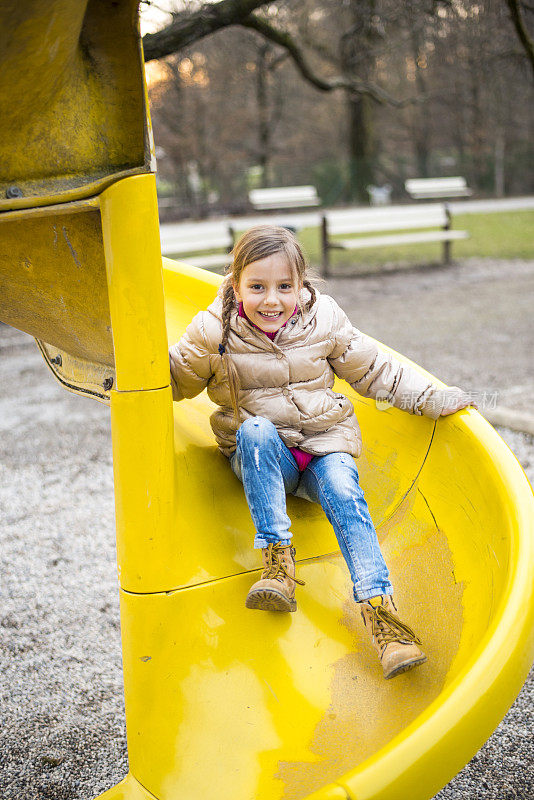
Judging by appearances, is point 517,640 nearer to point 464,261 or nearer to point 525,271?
point 525,271

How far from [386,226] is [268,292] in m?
7.24

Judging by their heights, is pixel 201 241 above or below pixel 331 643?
above

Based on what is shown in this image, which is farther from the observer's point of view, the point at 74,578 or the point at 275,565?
the point at 74,578

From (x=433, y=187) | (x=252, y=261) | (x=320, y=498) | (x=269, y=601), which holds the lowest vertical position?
(x=269, y=601)

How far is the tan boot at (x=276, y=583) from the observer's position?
1.54 metres

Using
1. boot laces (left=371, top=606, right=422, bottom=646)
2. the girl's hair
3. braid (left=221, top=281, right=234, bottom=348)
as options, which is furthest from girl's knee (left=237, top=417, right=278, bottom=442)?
boot laces (left=371, top=606, right=422, bottom=646)

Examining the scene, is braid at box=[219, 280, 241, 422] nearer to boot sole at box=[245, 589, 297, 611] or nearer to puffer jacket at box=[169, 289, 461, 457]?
puffer jacket at box=[169, 289, 461, 457]

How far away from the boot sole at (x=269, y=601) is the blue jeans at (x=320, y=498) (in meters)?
0.10

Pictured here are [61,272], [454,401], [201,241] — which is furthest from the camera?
[201,241]

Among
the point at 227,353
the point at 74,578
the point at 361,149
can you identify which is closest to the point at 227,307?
the point at 227,353

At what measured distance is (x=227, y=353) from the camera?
5.82 ft

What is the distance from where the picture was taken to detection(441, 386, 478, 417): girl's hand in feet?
5.92

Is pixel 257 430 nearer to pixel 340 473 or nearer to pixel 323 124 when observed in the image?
pixel 340 473

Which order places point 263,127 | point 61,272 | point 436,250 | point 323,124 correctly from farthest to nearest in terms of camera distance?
point 323,124 → point 263,127 → point 436,250 → point 61,272
